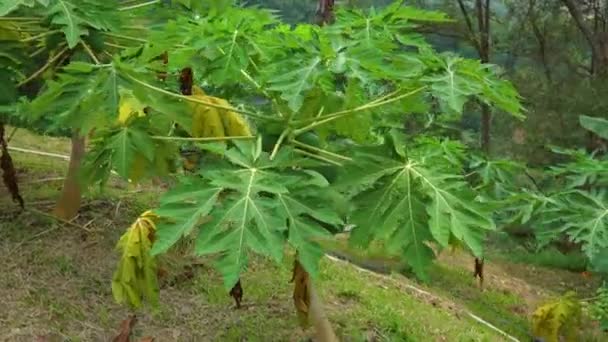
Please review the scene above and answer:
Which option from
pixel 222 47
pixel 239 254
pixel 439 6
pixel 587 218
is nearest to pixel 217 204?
pixel 239 254

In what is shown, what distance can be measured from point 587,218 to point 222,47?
2161 mm

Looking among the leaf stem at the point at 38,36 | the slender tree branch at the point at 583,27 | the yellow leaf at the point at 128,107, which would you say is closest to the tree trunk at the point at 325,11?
the leaf stem at the point at 38,36

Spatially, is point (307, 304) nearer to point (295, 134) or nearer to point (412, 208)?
point (295, 134)

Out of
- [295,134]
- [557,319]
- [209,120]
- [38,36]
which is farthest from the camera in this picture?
[557,319]

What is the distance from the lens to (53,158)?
6.80 metres

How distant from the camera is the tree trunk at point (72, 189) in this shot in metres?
4.69

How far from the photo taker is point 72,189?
4797 millimetres

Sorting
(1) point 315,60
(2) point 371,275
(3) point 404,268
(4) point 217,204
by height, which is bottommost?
(3) point 404,268

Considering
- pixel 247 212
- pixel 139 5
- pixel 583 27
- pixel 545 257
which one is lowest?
pixel 545 257

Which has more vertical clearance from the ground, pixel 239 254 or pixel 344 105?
pixel 344 105

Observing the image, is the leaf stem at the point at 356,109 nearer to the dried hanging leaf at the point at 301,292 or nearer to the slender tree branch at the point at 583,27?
the dried hanging leaf at the point at 301,292

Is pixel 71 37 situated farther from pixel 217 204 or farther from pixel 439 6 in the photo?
pixel 439 6

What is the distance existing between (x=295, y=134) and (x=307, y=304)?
0.84 meters

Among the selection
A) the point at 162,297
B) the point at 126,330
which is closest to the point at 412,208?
the point at 126,330
